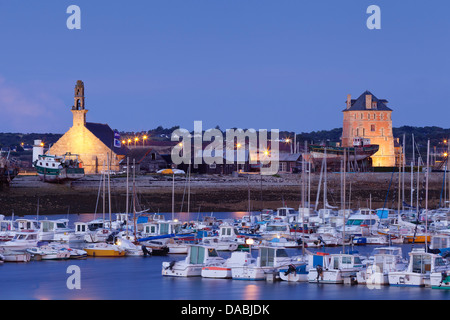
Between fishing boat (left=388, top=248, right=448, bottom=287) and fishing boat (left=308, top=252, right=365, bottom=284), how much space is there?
1549 mm

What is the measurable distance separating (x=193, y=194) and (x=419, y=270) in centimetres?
4564

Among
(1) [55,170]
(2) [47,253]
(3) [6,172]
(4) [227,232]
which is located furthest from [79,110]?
(2) [47,253]

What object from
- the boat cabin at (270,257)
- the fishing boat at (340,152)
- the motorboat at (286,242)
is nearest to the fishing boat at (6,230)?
the motorboat at (286,242)

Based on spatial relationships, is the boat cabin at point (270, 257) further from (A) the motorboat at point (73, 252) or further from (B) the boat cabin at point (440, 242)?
(A) the motorboat at point (73, 252)

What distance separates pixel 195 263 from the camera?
36.0 m

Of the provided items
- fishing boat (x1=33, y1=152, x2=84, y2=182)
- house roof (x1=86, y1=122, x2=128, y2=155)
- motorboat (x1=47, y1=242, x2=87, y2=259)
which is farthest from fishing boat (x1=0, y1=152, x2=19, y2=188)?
motorboat (x1=47, y1=242, x2=87, y2=259)

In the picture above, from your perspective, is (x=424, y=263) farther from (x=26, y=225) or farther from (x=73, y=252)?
(x=26, y=225)

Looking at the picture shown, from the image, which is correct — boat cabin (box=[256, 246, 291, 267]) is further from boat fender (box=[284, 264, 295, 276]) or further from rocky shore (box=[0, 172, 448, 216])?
rocky shore (box=[0, 172, 448, 216])

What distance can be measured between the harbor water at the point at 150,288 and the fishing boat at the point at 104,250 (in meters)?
2.53

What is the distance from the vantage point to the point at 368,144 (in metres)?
103

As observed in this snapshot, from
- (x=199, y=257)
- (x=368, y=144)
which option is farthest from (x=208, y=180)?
(x=199, y=257)

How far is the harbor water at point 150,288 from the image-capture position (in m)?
31.8
